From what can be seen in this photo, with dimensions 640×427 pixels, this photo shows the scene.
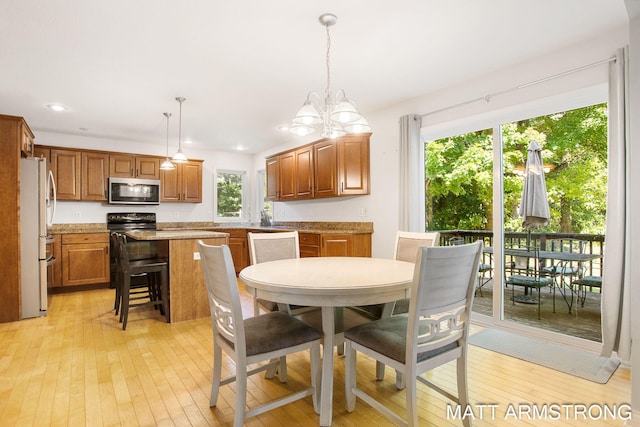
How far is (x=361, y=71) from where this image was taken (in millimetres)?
3068

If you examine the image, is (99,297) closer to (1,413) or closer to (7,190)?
(7,190)

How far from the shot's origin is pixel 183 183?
19.6ft

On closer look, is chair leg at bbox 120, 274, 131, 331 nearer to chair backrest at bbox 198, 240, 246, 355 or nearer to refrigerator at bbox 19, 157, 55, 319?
refrigerator at bbox 19, 157, 55, 319

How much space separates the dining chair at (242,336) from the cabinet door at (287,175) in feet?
11.7

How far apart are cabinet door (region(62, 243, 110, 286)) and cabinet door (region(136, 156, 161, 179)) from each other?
4.22 feet

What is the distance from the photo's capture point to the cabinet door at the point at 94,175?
5168 millimetres

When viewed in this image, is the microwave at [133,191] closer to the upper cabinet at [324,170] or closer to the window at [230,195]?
the window at [230,195]

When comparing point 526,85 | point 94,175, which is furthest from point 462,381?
point 94,175

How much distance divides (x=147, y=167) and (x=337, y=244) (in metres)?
3.62

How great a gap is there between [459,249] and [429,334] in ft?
1.35

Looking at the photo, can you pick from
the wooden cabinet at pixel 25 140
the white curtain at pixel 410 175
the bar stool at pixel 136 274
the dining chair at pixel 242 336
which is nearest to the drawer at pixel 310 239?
the white curtain at pixel 410 175

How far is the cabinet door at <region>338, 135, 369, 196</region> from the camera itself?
14.0 feet

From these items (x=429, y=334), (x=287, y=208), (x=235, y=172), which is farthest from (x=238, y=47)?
(x=235, y=172)

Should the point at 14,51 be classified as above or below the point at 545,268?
above
